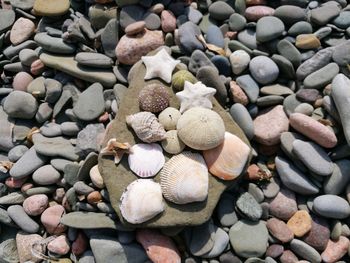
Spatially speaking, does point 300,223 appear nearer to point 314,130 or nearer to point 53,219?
point 314,130

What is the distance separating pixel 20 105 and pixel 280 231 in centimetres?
221

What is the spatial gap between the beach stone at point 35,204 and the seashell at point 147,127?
92cm

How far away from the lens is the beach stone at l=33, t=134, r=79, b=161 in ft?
10.2

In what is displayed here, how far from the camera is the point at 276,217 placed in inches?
117

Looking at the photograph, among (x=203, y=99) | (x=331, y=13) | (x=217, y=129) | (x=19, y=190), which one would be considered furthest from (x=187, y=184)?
(x=331, y=13)

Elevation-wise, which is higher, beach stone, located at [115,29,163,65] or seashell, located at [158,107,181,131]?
beach stone, located at [115,29,163,65]

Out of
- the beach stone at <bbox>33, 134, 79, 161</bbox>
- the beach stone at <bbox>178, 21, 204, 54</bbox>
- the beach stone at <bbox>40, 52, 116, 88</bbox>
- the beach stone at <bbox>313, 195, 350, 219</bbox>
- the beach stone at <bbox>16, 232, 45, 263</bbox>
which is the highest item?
the beach stone at <bbox>178, 21, 204, 54</bbox>

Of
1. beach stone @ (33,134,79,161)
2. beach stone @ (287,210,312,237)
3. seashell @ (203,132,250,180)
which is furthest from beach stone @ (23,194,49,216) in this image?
beach stone @ (287,210,312,237)

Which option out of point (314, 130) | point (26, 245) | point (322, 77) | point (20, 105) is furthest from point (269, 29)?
point (26, 245)

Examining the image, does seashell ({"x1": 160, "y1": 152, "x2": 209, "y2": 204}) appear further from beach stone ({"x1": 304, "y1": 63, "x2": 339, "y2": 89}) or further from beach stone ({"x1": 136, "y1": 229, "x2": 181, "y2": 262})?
beach stone ({"x1": 304, "y1": 63, "x2": 339, "y2": 89})

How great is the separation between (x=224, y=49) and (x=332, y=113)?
966 millimetres

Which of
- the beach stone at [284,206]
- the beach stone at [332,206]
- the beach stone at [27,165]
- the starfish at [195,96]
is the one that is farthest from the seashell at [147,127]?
the beach stone at [332,206]

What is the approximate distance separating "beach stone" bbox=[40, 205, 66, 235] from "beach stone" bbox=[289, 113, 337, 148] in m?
1.86

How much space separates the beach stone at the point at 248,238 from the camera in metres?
2.84
